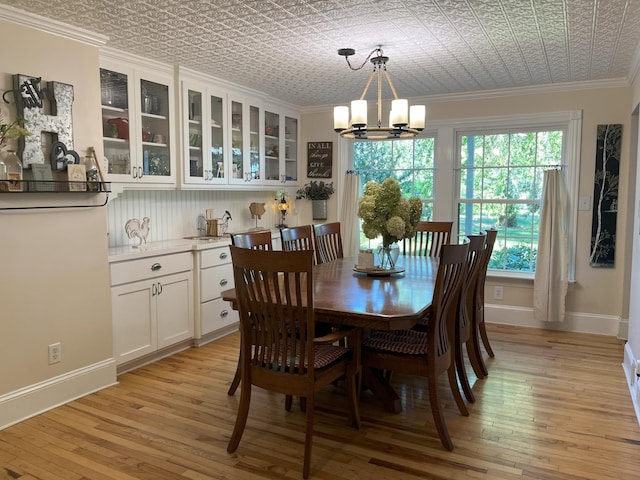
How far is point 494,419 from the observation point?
279cm

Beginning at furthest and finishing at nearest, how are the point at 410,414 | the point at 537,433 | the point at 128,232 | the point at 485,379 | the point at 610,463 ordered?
the point at 128,232, the point at 485,379, the point at 410,414, the point at 537,433, the point at 610,463

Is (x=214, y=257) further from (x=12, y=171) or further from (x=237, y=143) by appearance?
(x=12, y=171)

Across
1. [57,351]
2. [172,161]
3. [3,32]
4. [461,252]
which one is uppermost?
[3,32]

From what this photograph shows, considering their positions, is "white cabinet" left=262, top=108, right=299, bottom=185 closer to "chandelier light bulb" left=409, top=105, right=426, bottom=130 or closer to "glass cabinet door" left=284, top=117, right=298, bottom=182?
"glass cabinet door" left=284, top=117, right=298, bottom=182

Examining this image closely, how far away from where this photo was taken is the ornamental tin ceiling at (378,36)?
8.55 ft

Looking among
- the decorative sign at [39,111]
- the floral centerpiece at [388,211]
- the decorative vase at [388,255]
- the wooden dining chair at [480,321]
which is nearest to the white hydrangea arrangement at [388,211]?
the floral centerpiece at [388,211]

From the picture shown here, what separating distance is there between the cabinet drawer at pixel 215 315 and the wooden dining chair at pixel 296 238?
1025 millimetres

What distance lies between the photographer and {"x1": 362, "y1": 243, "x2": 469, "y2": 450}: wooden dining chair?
7.98ft

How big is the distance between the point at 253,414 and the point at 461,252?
5.05 feet

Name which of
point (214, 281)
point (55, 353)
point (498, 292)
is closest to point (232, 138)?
point (214, 281)

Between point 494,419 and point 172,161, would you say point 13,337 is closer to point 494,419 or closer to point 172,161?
point 172,161

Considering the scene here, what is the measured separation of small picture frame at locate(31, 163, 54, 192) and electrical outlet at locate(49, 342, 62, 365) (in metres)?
0.95

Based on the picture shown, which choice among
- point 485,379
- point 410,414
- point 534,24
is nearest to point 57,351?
point 410,414

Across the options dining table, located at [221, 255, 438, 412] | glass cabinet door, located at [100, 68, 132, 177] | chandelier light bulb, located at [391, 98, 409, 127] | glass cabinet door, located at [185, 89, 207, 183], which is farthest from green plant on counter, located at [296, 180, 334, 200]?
chandelier light bulb, located at [391, 98, 409, 127]
